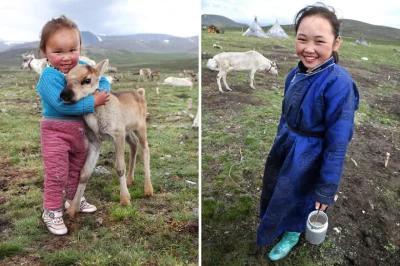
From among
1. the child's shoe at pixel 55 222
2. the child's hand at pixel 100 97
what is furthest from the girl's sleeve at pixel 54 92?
the child's shoe at pixel 55 222

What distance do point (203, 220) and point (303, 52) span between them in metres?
1.31

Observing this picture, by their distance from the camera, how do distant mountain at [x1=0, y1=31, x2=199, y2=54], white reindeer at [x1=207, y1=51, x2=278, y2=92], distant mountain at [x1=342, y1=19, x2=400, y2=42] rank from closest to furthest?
distant mountain at [x1=0, y1=31, x2=199, y2=54] < distant mountain at [x1=342, y1=19, x2=400, y2=42] < white reindeer at [x1=207, y1=51, x2=278, y2=92]

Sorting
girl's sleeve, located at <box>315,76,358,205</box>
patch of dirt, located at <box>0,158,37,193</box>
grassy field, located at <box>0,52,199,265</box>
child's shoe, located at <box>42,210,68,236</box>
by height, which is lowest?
grassy field, located at <box>0,52,199,265</box>

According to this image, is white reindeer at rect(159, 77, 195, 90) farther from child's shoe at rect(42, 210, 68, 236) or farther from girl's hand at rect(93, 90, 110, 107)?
child's shoe at rect(42, 210, 68, 236)

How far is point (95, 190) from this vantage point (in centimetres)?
268

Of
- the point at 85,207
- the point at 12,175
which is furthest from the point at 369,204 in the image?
the point at 12,175

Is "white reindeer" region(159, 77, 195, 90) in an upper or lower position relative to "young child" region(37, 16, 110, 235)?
lower

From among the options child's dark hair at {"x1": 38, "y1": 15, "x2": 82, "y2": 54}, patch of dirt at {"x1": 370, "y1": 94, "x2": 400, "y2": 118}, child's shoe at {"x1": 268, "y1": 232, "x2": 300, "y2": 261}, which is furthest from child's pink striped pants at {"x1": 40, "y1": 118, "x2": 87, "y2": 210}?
patch of dirt at {"x1": 370, "y1": 94, "x2": 400, "y2": 118}

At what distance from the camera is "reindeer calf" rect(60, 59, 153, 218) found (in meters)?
1.97

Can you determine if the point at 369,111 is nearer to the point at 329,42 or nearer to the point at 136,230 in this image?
the point at 329,42

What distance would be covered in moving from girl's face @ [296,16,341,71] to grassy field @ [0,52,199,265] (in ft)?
3.72

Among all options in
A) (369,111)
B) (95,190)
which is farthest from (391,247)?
(95,190)

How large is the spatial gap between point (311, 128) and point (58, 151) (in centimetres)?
148

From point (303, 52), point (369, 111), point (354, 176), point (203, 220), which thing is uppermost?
point (303, 52)
